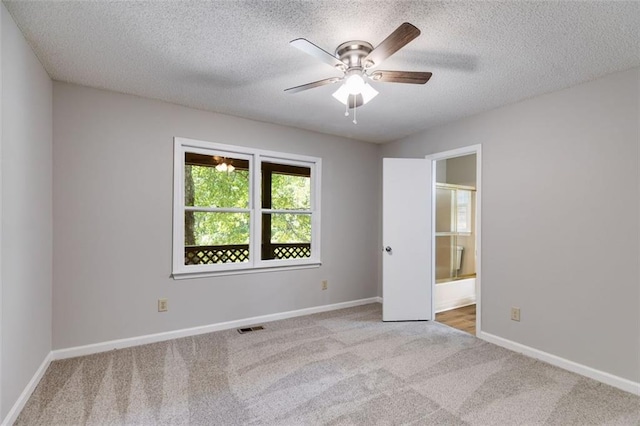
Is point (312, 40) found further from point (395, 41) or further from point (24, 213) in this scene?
point (24, 213)

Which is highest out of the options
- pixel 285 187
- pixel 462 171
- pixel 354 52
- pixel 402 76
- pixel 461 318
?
pixel 354 52

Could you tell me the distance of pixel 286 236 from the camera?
4176 mm

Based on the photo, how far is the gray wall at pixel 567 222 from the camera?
239 cm

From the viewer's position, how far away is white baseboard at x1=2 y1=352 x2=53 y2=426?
1.88m

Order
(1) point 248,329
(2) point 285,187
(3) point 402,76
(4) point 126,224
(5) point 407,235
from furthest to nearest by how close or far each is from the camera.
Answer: (2) point 285,187
(5) point 407,235
(1) point 248,329
(4) point 126,224
(3) point 402,76

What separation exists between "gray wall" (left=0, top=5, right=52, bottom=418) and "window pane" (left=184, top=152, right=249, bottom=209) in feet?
3.82

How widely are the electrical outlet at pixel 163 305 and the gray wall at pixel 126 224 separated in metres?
0.05

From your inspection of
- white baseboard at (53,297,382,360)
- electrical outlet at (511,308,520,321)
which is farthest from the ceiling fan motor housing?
white baseboard at (53,297,382,360)

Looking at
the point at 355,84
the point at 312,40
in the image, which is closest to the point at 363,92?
the point at 355,84

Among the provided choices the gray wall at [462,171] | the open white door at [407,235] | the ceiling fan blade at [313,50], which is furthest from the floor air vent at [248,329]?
the gray wall at [462,171]

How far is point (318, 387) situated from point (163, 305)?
1806 mm

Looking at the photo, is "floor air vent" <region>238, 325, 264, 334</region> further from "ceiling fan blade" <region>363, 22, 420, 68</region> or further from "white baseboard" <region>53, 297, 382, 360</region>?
"ceiling fan blade" <region>363, 22, 420, 68</region>

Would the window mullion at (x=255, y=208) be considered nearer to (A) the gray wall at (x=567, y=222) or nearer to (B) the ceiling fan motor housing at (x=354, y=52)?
(B) the ceiling fan motor housing at (x=354, y=52)

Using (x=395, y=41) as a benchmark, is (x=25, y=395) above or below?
below
